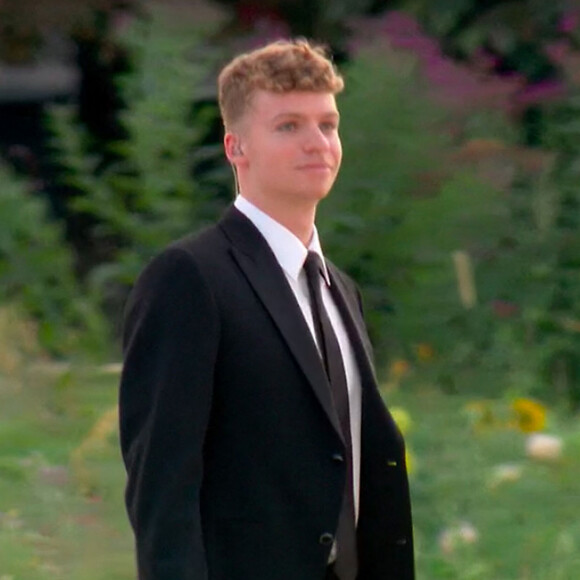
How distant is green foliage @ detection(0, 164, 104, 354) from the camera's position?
686 centimetres

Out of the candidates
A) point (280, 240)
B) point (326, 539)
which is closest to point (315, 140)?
point (280, 240)

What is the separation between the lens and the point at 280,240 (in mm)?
2684

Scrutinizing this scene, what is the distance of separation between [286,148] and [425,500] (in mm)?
2185

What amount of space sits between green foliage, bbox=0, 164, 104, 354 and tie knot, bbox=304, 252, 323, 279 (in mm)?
4136

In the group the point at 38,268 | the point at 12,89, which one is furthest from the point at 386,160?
the point at 12,89

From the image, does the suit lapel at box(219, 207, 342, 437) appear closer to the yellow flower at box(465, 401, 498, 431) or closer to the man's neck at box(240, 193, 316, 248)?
the man's neck at box(240, 193, 316, 248)

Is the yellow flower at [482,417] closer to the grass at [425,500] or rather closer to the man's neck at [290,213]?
the grass at [425,500]

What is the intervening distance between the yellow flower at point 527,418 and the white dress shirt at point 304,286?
8.01ft

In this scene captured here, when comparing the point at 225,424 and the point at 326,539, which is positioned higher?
the point at 225,424

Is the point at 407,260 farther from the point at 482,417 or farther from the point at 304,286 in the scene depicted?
the point at 304,286

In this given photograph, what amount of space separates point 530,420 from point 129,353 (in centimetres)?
275

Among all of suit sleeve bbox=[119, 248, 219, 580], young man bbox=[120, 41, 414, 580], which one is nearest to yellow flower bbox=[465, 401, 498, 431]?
young man bbox=[120, 41, 414, 580]

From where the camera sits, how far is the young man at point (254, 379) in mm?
2529

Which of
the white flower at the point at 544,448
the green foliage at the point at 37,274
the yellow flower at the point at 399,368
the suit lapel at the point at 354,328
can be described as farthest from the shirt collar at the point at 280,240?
the green foliage at the point at 37,274
